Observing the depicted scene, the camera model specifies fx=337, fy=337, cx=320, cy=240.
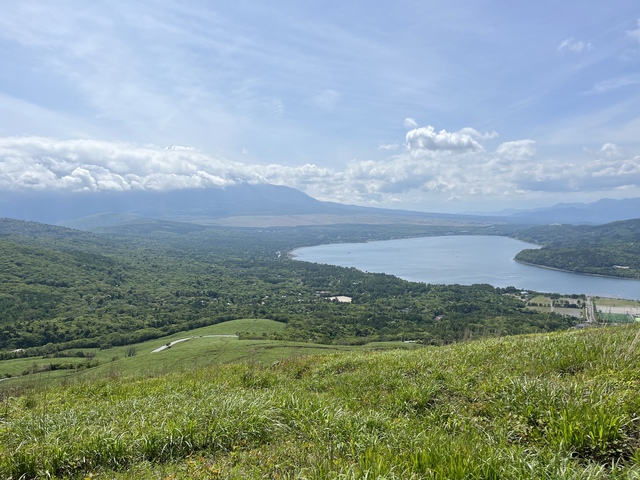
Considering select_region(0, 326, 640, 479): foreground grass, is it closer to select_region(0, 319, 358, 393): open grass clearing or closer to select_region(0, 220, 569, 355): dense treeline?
select_region(0, 319, 358, 393): open grass clearing

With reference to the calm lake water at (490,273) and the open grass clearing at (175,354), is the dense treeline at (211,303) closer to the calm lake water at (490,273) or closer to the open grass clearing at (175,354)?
the open grass clearing at (175,354)

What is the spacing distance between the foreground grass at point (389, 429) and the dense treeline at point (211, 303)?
121ft

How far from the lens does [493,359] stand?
263 inches

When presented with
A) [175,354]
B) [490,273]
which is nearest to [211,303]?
[175,354]

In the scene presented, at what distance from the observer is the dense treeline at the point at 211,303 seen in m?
67.7

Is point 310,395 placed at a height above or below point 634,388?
below

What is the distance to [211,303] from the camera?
4225 inches

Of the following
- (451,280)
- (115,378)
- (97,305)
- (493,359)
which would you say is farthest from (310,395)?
(451,280)

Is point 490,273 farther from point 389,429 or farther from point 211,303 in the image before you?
point 389,429

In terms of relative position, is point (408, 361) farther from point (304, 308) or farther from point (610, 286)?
point (610, 286)

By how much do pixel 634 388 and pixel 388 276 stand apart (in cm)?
13147

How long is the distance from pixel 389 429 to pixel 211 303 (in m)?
111

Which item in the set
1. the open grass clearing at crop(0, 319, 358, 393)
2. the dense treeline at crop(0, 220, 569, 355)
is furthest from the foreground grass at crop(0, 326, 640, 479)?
the dense treeline at crop(0, 220, 569, 355)

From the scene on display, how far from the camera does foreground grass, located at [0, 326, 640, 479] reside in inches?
113
